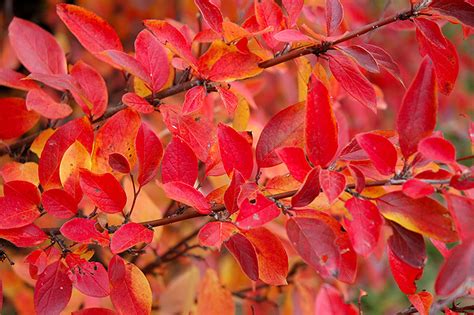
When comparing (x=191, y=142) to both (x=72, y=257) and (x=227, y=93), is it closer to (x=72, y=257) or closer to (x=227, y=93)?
(x=227, y=93)

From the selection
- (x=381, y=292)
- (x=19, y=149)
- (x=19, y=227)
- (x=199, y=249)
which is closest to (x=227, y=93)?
(x=19, y=227)

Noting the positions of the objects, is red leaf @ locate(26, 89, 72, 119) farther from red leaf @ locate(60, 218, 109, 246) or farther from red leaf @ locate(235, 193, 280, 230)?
red leaf @ locate(235, 193, 280, 230)

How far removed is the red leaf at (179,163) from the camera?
0.67m

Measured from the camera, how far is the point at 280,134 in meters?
0.71

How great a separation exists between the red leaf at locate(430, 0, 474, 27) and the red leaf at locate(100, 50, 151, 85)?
1.14 feet

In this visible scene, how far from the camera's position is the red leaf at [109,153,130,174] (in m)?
0.67

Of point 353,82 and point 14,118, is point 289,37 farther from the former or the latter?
point 14,118

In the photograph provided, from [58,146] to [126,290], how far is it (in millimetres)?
195

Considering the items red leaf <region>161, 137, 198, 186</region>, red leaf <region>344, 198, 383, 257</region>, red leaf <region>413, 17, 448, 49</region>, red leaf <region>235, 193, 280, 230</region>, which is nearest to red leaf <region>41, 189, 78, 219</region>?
red leaf <region>161, 137, 198, 186</region>

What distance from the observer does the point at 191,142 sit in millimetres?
708

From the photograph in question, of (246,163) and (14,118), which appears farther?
(14,118)

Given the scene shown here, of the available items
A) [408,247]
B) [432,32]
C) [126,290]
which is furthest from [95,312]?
[432,32]

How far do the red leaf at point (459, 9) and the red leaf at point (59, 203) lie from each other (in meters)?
0.48

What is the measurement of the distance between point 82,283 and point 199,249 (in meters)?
0.50
